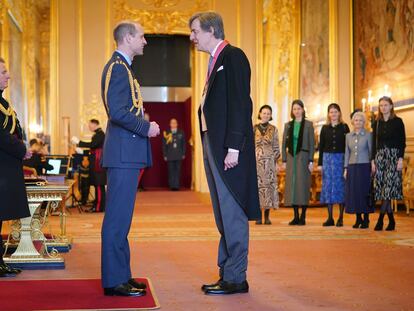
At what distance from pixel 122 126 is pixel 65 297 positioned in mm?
992

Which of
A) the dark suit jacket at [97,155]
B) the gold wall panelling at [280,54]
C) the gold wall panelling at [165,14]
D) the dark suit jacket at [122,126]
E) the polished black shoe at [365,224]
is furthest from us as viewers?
the gold wall panelling at [280,54]

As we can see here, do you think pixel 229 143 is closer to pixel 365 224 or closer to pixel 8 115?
pixel 8 115

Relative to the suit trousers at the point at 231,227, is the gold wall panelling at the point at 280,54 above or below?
above

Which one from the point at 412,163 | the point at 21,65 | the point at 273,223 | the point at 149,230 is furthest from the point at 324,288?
the point at 21,65

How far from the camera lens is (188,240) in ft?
21.5

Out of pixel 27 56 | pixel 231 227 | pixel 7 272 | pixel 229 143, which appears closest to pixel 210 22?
pixel 229 143

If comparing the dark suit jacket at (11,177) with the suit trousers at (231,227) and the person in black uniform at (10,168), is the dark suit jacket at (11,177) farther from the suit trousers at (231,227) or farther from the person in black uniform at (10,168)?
the suit trousers at (231,227)

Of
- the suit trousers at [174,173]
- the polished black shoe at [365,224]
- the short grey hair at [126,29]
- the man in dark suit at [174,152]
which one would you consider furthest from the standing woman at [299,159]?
the man in dark suit at [174,152]

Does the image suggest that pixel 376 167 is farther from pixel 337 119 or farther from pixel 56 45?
pixel 56 45

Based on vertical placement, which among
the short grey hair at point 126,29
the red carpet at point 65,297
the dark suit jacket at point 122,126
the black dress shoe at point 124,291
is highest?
the short grey hair at point 126,29

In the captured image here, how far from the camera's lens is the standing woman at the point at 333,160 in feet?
26.3

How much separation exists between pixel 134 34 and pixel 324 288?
185 cm

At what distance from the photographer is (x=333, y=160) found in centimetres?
813

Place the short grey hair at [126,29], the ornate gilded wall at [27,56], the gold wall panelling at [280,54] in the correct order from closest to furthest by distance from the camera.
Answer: the short grey hair at [126,29] < the ornate gilded wall at [27,56] < the gold wall panelling at [280,54]
